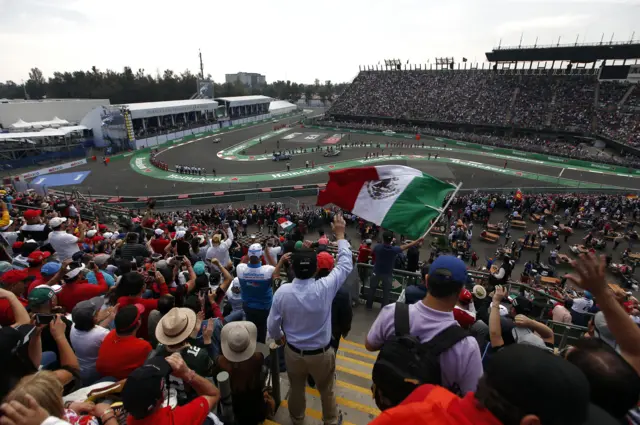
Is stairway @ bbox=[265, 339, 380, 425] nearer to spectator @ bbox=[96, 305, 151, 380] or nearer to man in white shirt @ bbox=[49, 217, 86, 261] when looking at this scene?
spectator @ bbox=[96, 305, 151, 380]

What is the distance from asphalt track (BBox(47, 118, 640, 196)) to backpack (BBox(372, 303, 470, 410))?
101 ft

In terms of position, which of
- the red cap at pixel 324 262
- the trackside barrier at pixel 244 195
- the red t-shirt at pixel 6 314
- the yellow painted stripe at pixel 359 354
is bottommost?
the trackside barrier at pixel 244 195

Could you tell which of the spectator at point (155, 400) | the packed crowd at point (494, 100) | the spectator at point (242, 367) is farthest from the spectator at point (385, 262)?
the packed crowd at point (494, 100)

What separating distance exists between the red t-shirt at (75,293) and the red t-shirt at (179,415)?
331 centimetres

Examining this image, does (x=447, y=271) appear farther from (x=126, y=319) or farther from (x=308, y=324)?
(x=126, y=319)

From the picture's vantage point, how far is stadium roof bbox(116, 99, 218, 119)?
5035cm

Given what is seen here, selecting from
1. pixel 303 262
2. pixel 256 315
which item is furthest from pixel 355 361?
pixel 303 262

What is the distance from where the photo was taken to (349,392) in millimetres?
4676

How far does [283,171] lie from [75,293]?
1274 inches

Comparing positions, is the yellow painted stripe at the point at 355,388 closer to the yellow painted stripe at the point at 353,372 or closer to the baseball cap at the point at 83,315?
the yellow painted stripe at the point at 353,372

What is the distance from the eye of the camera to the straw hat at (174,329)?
331 cm

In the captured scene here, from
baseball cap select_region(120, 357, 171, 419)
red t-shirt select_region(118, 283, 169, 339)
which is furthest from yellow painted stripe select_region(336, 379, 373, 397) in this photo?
baseball cap select_region(120, 357, 171, 419)

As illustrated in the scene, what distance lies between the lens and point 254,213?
23328mm

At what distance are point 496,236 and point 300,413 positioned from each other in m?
19.4
